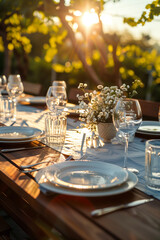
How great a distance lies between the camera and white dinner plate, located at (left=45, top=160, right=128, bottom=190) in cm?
97

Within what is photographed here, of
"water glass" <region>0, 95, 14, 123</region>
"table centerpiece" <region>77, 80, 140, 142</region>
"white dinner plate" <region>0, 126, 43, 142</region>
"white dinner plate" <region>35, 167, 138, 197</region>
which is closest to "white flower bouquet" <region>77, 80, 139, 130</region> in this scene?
"table centerpiece" <region>77, 80, 140, 142</region>

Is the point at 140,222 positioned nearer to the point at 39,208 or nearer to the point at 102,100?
the point at 39,208

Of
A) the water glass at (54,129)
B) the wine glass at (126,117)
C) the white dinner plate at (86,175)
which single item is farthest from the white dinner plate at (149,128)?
the white dinner plate at (86,175)

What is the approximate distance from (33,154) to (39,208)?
53 centimetres

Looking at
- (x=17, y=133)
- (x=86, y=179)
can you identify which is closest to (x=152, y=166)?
(x=86, y=179)

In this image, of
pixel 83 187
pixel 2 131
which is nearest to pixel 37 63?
pixel 2 131

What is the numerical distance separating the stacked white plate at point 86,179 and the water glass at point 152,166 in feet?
0.17

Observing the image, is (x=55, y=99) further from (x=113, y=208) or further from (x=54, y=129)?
(x=113, y=208)

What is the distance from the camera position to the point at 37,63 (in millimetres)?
12602

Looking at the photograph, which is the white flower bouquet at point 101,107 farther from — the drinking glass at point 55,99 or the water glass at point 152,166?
the water glass at point 152,166

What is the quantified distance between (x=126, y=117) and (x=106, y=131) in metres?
0.46

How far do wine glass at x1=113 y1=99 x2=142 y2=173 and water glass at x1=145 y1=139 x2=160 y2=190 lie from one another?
0.53ft

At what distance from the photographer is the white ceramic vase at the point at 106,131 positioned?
1.69m

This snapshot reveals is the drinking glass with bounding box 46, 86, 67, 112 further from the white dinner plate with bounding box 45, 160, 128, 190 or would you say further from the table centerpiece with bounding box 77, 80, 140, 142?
the white dinner plate with bounding box 45, 160, 128, 190
